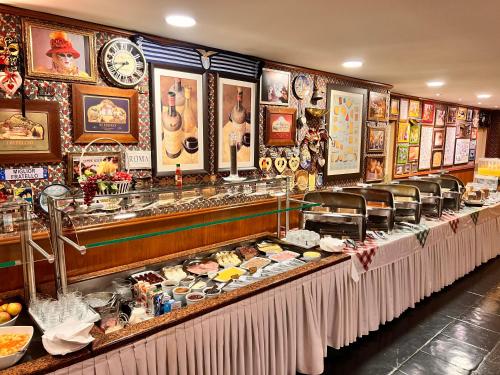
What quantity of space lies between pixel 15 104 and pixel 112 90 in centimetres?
73

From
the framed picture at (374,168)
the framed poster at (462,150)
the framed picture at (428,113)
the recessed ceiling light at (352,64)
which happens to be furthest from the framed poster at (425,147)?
the recessed ceiling light at (352,64)

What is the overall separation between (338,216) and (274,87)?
189 centimetres

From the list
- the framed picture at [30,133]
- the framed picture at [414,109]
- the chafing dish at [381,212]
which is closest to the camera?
the framed picture at [30,133]

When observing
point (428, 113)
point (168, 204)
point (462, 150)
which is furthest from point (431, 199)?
point (462, 150)

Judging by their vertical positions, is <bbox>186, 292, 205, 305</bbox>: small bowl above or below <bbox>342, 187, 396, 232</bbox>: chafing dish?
below

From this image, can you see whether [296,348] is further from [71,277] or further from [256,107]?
[256,107]

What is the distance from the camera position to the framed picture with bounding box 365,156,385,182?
6.03 m

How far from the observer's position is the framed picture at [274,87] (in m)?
4.20

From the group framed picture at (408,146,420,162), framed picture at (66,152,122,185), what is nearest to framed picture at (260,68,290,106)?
framed picture at (66,152,122,185)

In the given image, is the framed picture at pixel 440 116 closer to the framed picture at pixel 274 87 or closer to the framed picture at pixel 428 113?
the framed picture at pixel 428 113

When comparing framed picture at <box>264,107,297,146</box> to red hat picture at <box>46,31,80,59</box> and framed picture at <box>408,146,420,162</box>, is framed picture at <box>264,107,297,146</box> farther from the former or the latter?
framed picture at <box>408,146,420,162</box>

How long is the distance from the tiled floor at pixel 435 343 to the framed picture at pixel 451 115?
226 inches

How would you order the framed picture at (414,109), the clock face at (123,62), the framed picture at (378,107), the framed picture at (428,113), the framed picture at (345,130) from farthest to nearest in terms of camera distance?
the framed picture at (428,113) < the framed picture at (414,109) < the framed picture at (378,107) < the framed picture at (345,130) < the clock face at (123,62)

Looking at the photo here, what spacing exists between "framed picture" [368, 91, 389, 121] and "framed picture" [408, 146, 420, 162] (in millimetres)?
1707
